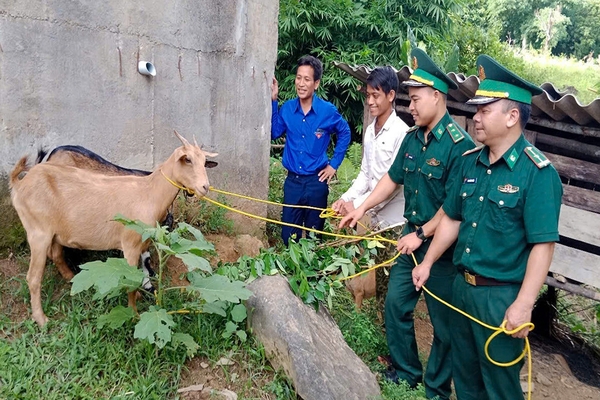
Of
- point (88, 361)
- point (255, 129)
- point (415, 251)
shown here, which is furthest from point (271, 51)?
point (88, 361)

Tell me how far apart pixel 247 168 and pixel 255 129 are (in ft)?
1.55

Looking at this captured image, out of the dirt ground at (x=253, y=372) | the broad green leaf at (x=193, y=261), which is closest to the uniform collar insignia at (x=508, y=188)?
the broad green leaf at (x=193, y=261)

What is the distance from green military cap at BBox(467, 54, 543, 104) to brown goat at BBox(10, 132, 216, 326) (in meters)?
2.10

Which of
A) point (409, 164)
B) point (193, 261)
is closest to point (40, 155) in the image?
point (193, 261)

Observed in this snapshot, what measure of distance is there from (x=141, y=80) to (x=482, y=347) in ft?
12.8

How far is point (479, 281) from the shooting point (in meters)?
3.24

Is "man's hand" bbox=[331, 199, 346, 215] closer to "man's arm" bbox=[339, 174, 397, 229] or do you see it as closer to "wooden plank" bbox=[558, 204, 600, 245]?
"man's arm" bbox=[339, 174, 397, 229]

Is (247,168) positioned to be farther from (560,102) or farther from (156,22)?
(560,102)

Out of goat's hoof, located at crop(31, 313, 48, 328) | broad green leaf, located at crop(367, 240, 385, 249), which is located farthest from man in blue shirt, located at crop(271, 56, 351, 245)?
goat's hoof, located at crop(31, 313, 48, 328)

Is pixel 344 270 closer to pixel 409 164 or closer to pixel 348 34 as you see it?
pixel 409 164

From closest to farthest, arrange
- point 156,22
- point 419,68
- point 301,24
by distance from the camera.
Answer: point 419,68 < point 156,22 < point 301,24

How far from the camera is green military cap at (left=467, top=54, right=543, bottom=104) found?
3.09 meters

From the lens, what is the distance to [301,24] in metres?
10.9

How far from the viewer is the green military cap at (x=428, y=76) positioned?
3.85 metres
